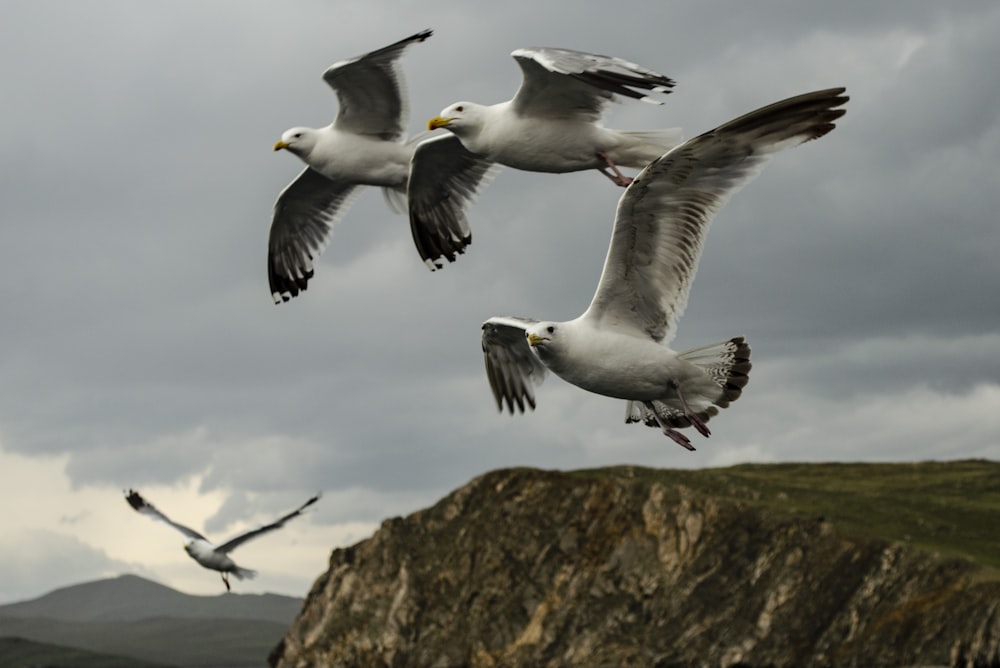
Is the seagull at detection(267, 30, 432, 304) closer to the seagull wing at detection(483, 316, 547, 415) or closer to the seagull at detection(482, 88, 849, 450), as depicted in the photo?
the seagull wing at detection(483, 316, 547, 415)

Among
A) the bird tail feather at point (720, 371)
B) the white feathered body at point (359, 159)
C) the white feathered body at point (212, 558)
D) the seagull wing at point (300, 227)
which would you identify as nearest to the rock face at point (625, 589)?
the white feathered body at point (212, 558)

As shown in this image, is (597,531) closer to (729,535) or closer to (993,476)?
(729,535)

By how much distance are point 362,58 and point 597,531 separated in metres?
84.4

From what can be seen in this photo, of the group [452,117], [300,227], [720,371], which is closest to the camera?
[720,371]

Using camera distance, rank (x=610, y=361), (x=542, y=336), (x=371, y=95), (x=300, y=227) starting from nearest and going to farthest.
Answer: (x=610, y=361), (x=542, y=336), (x=371, y=95), (x=300, y=227)

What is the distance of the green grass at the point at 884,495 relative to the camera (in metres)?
79.6

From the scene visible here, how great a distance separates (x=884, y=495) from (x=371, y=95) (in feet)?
257

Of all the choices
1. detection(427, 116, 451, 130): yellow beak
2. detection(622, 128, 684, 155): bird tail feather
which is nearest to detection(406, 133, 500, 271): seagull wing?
detection(427, 116, 451, 130): yellow beak

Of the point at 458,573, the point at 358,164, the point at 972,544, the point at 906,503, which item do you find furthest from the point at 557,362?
the point at 458,573

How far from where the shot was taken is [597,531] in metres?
99.8

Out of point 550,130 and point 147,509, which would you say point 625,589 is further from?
point 550,130

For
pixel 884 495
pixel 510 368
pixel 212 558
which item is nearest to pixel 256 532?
pixel 212 558

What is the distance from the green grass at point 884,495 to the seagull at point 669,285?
63.8m

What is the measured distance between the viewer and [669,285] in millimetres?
13375
